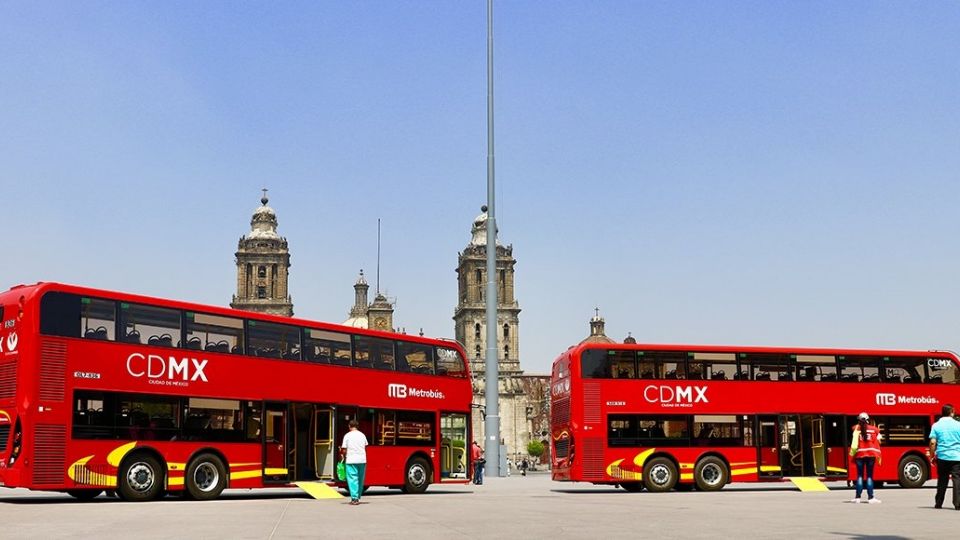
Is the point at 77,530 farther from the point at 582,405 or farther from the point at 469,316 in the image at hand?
the point at 469,316

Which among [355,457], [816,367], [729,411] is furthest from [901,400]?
[355,457]

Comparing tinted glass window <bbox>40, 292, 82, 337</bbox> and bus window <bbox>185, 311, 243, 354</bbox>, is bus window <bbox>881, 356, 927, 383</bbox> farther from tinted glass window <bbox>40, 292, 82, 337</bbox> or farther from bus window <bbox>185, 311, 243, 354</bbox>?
tinted glass window <bbox>40, 292, 82, 337</bbox>

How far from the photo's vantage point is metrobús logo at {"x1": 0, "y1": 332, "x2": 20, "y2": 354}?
58.9 ft

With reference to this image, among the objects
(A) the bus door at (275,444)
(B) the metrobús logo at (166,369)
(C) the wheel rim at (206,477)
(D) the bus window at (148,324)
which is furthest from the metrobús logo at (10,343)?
(A) the bus door at (275,444)

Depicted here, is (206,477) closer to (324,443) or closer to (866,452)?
(324,443)

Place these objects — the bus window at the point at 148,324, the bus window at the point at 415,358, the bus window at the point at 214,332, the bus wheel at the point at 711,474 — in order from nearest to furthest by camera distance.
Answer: the bus window at the point at 148,324, the bus window at the point at 214,332, the bus window at the point at 415,358, the bus wheel at the point at 711,474

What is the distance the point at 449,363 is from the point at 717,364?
5.75 m

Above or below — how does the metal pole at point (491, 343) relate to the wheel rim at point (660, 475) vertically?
above

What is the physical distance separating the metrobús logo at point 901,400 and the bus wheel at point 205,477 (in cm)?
1441

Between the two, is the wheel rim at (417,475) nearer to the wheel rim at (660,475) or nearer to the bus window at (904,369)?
the wheel rim at (660,475)

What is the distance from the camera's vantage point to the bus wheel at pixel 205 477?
65.3ft

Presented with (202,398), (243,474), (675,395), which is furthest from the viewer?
(675,395)

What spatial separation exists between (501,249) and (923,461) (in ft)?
311

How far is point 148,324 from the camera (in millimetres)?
19172
